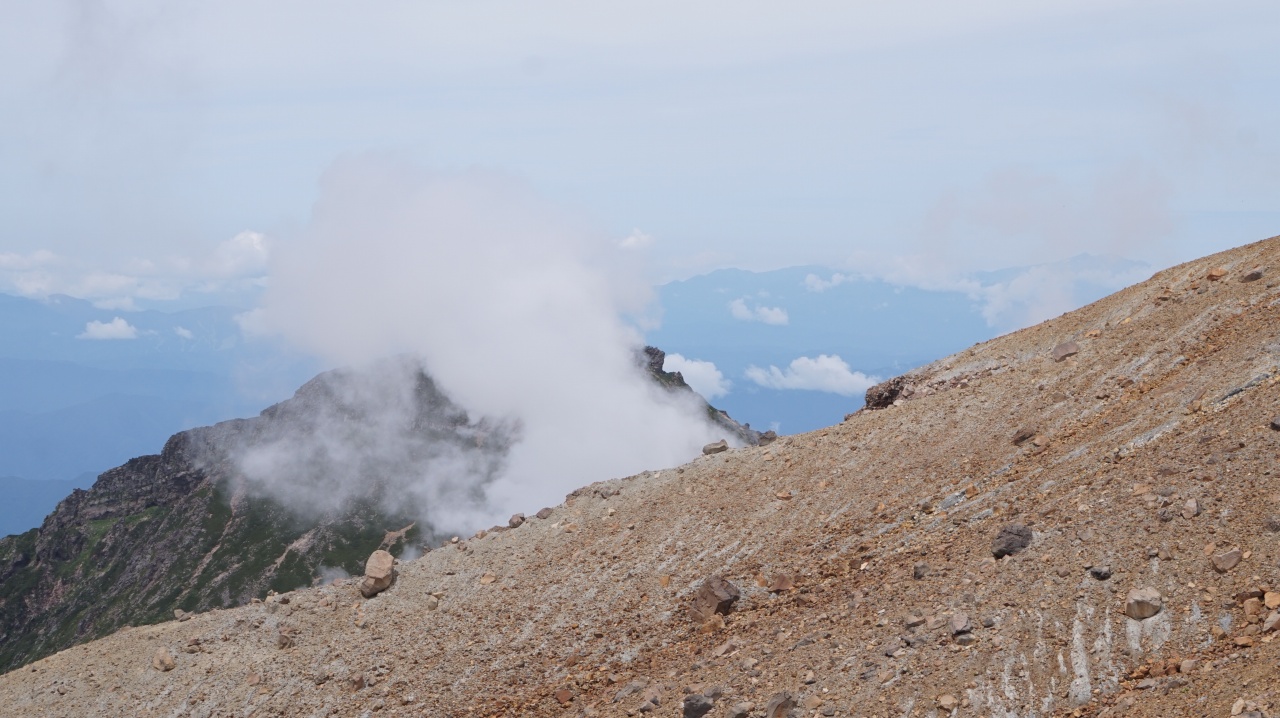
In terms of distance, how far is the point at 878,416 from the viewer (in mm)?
26500

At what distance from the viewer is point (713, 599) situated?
19.6 m

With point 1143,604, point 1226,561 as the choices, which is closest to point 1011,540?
point 1143,604

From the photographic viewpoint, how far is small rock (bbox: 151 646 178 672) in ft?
77.0

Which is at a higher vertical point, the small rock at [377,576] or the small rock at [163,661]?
the small rock at [377,576]

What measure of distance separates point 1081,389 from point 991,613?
987cm

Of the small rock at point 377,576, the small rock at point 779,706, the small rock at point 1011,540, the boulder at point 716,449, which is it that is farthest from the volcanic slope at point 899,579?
the boulder at point 716,449

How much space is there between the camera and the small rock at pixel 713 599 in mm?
19500

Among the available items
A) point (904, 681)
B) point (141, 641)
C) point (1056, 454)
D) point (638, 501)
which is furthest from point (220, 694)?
point (1056, 454)

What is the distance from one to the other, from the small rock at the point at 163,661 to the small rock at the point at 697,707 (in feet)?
48.3

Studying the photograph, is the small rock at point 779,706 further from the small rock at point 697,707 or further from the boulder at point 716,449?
the boulder at point 716,449

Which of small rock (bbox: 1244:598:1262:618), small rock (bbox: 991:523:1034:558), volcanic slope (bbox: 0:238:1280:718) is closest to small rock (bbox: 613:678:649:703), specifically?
volcanic slope (bbox: 0:238:1280:718)

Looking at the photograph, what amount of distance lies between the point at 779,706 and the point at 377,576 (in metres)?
13.6

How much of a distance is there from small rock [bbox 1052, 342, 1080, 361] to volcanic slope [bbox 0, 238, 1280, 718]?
0.12 meters

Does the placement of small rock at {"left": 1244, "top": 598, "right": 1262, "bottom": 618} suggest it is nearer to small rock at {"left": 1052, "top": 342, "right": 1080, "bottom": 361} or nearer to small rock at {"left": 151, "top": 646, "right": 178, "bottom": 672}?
small rock at {"left": 1052, "top": 342, "right": 1080, "bottom": 361}
